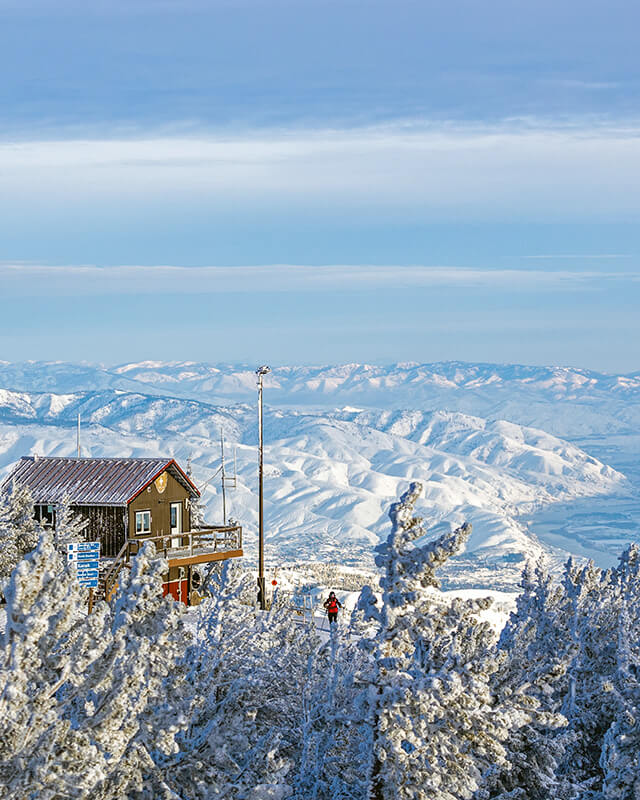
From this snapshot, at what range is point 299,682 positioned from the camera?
1013 inches

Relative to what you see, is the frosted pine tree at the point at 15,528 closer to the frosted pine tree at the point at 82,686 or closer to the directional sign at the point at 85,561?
the directional sign at the point at 85,561

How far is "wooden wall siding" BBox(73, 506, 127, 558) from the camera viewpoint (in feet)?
148

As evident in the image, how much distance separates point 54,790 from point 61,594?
2.89 metres

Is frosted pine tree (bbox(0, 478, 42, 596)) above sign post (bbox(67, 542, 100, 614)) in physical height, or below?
below

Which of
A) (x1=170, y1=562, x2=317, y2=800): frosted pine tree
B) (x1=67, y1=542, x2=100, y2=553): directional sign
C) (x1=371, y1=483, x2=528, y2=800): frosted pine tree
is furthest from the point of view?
(x1=67, y1=542, x2=100, y2=553): directional sign

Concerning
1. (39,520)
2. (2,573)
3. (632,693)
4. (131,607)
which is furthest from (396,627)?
(39,520)

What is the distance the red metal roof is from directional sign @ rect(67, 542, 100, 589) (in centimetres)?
1545

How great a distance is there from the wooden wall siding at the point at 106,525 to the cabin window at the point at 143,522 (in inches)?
32.5

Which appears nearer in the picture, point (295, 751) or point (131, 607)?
point (131, 607)

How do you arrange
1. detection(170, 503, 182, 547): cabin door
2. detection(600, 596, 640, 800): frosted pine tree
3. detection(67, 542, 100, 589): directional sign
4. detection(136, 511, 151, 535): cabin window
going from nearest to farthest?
detection(600, 596, 640, 800): frosted pine tree → detection(67, 542, 100, 589): directional sign → detection(136, 511, 151, 535): cabin window → detection(170, 503, 182, 547): cabin door

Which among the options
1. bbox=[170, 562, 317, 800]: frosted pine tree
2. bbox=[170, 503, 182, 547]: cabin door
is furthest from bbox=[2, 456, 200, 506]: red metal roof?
bbox=[170, 562, 317, 800]: frosted pine tree

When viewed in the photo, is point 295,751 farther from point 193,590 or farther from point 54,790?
point 193,590

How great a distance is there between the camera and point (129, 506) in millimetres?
45188

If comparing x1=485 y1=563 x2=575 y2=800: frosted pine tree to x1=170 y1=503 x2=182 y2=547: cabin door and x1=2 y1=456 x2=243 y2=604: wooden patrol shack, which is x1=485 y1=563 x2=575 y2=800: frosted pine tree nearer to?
x1=2 y1=456 x2=243 y2=604: wooden patrol shack
